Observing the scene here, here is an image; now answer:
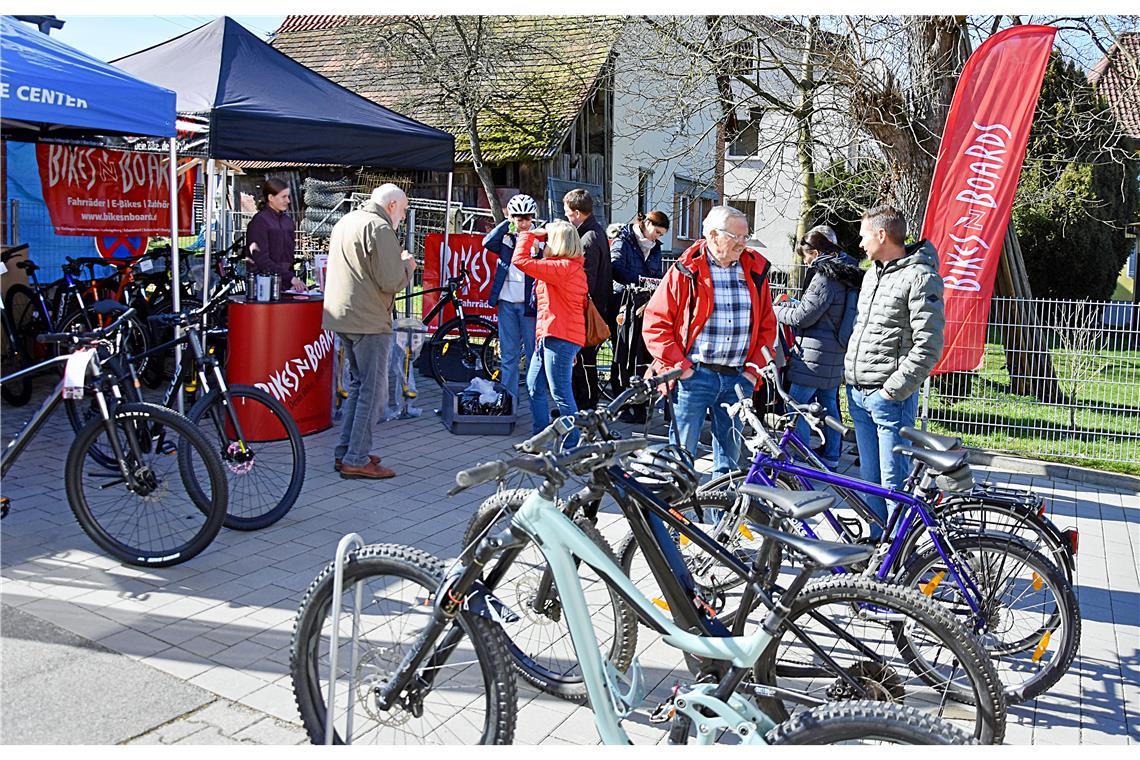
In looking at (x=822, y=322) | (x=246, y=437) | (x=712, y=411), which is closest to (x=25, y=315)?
(x=246, y=437)

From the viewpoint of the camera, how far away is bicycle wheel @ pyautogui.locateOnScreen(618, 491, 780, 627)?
339 centimetres

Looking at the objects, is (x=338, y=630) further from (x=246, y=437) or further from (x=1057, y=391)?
(x=1057, y=391)

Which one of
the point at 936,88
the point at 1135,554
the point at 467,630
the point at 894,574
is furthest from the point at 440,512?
the point at 936,88

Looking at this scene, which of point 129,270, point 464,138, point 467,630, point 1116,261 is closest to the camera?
point 467,630

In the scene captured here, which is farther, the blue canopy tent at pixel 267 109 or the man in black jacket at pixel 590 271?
the man in black jacket at pixel 590 271

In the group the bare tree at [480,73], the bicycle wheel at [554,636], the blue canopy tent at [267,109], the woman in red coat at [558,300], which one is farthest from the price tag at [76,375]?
the bare tree at [480,73]

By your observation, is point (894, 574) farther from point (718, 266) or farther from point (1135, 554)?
point (1135, 554)

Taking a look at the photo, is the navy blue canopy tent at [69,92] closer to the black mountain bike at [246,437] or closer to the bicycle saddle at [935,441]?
the black mountain bike at [246,437]

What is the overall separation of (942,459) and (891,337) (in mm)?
1410

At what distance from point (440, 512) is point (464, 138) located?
51.1 feet

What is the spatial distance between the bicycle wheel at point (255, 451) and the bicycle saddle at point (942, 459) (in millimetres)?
3369

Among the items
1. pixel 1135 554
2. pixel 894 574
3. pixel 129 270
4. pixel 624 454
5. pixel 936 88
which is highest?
pixel 936 88

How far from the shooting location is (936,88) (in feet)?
32.1

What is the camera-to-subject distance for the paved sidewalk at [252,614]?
3555 millimetres
